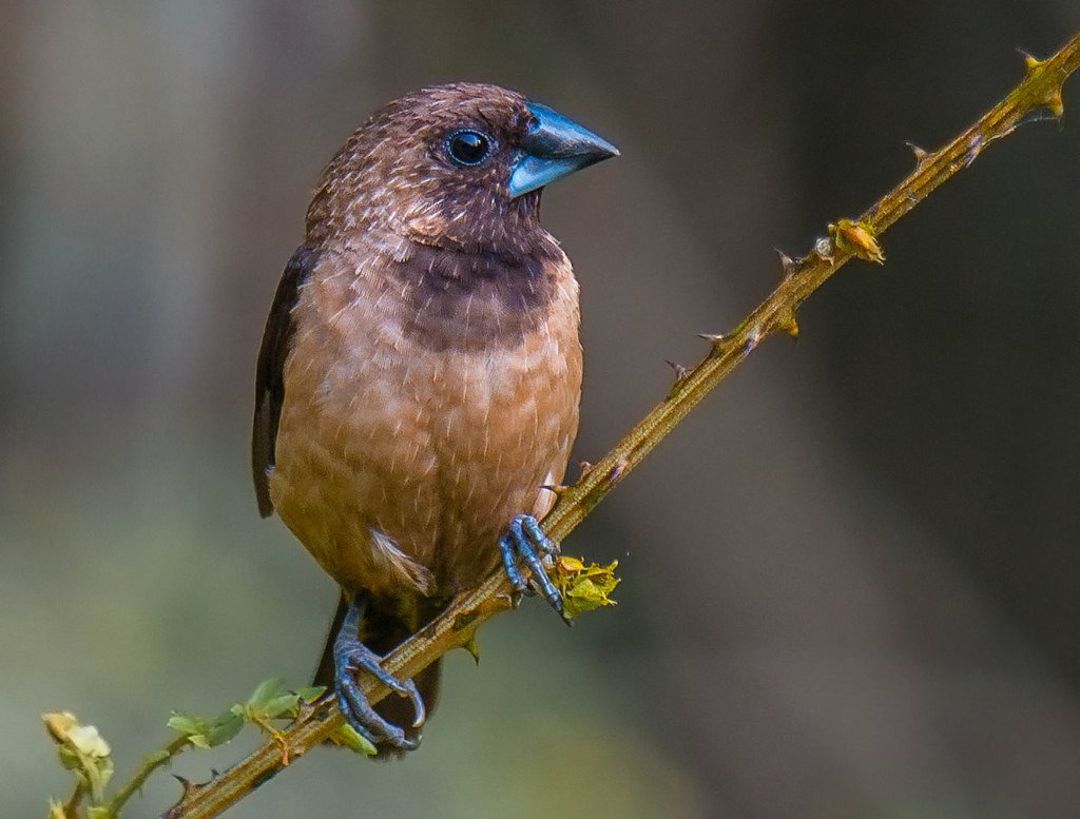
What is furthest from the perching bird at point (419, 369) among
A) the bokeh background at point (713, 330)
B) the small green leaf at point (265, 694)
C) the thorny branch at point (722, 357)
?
the bokeh background at point (713, 330)

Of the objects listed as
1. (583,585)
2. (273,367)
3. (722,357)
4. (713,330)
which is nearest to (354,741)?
(583,585)

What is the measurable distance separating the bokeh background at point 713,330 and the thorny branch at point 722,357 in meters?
3.84

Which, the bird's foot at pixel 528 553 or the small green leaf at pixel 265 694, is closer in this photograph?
the small green leaf at pixel 265 694

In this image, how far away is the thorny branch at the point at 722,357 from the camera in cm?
211

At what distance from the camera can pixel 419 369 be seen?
11.0ft

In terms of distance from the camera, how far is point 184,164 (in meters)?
7.23

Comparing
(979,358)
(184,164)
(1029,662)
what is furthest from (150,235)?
(1029,662)

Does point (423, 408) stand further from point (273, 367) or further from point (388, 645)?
point (388, 645)

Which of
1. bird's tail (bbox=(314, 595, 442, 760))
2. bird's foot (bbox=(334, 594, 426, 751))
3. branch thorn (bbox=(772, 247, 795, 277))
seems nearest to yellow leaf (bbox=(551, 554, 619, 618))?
branch thorn (bbox=(772, 247, 795, 277))

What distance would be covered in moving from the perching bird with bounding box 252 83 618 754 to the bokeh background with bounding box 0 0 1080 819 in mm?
2668

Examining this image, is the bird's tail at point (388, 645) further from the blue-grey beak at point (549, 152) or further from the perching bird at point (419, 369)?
the blue-grey beak at point (549, 152)

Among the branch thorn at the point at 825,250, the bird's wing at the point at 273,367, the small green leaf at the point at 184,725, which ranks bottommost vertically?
the small green leaf at the point at 184,725

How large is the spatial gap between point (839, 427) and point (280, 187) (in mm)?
2950

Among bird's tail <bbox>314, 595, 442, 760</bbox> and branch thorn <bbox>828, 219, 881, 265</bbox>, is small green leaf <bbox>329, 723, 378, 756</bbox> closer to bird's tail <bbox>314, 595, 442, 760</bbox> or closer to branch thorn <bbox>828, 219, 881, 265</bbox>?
branch thorn <bbox>828, 219, 881, 265</bbox>
